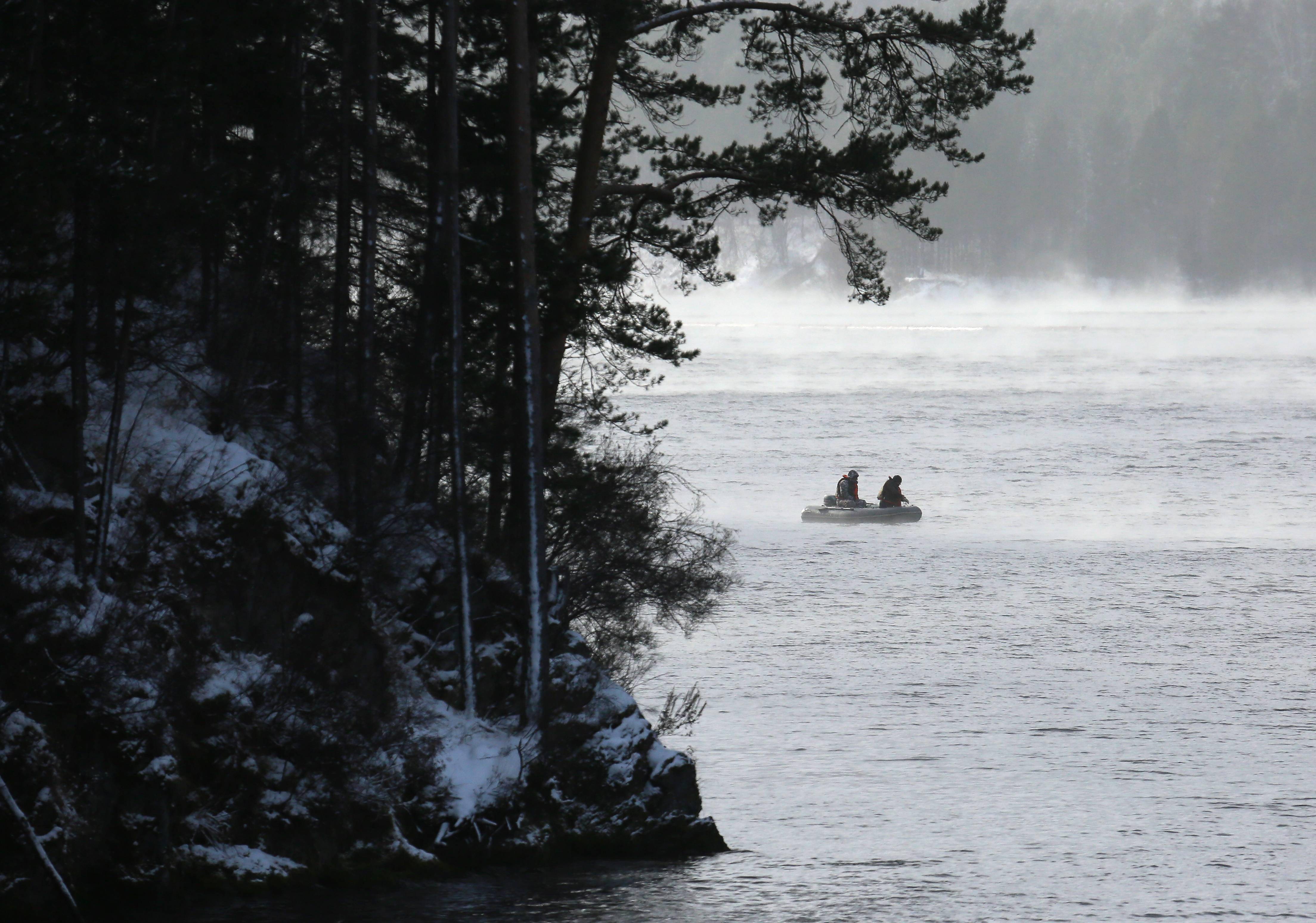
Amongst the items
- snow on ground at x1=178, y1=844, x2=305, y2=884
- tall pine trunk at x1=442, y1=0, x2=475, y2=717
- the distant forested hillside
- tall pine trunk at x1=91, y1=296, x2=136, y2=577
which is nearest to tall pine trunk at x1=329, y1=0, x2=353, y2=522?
tall pine trunk at x1=442, y1=0, x2=475, y2=717

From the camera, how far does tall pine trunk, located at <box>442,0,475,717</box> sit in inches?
734

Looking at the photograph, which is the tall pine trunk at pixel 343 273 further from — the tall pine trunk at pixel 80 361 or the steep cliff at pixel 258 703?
the tall pine trunk at pixel 80 361

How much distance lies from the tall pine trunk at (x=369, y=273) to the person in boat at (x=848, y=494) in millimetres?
Answer: 34029

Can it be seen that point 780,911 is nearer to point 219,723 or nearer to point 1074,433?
point 219,723

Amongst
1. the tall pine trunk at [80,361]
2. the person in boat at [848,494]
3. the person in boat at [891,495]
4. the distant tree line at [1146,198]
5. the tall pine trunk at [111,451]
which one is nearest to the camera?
the tall pine trunk at [80,361]

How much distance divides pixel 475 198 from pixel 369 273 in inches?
146

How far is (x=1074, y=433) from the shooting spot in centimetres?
7781

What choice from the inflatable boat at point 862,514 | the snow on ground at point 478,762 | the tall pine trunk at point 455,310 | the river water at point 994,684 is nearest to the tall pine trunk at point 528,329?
the snow on ground at point 478,762

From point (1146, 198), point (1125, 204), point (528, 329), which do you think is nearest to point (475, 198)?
point (528, 329)

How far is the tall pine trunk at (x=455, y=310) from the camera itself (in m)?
18.6

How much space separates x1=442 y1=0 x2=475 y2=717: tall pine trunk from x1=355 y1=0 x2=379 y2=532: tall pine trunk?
0.86 metres

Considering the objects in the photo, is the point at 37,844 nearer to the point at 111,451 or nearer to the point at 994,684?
the point at 111,451

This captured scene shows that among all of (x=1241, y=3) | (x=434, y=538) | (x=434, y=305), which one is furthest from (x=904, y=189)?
(x=1241, y=3)

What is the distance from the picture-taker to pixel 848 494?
52312 millimetres
